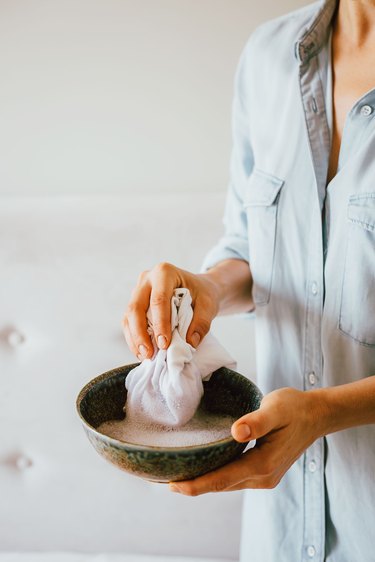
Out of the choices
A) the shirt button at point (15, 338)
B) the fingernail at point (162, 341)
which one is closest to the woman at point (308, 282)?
the fingernail at point (162, 341)

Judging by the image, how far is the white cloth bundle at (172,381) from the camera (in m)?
0.63

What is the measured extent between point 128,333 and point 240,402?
0.17 metres

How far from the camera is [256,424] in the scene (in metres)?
0.53

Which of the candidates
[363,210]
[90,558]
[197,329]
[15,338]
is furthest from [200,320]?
[90,558]

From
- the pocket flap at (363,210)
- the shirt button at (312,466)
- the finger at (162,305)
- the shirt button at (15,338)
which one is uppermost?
the pocket flap at (363,210)

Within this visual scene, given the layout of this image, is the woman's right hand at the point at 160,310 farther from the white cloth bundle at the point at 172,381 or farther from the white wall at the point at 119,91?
the white wall at the point at 119,91

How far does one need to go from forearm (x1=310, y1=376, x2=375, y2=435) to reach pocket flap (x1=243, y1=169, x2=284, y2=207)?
0.30 metres

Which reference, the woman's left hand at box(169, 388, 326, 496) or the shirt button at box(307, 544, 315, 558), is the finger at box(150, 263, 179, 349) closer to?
the woman's left hand at box(169, 388, 326, 496)

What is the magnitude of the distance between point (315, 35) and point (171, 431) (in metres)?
0.60

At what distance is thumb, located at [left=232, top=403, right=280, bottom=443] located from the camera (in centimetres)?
52

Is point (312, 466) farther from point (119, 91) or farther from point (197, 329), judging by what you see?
point (119, 91)

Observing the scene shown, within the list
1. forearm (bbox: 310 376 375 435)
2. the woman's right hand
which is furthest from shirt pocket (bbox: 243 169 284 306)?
forearm (bbox: 310 376 375 435)

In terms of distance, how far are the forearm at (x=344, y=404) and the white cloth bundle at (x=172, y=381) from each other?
15cm

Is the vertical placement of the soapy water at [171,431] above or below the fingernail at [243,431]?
below
